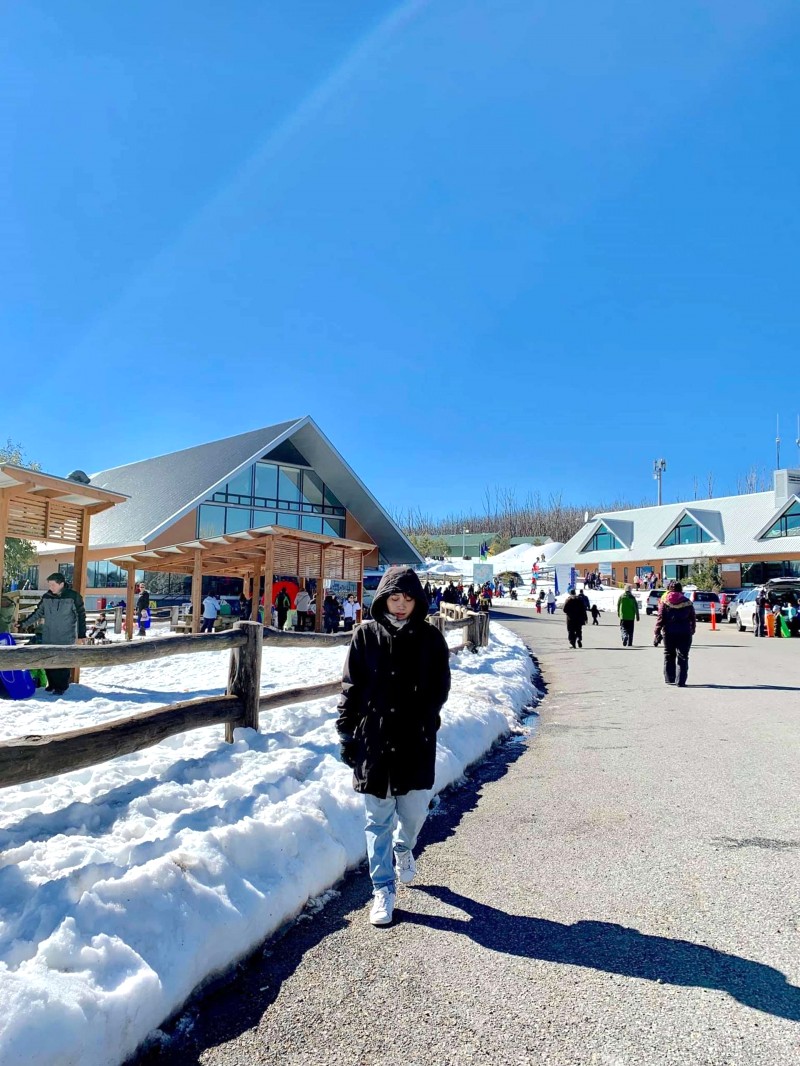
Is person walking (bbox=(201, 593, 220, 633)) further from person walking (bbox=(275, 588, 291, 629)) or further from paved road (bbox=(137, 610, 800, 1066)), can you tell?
paved road (bbox=(137, 610, 800, 1066))

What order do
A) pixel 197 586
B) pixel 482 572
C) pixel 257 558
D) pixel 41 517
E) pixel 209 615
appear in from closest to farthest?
pixel 41 517
pixel 197 586
pixel 257 558
pixel 209 615
pixel 482 572

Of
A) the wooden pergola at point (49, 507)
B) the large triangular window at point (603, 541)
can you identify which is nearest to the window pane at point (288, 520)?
the wooden pergola at point (49, 507)

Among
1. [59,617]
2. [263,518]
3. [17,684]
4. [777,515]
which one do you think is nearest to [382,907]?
[17,684]

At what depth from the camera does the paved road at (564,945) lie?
8.04ft

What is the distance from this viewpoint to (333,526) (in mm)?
31875

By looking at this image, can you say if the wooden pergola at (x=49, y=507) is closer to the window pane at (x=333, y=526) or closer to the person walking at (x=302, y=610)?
the person walking at (x=302, y=610)

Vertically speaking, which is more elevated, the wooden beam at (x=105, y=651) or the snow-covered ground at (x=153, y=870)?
the wooden beam at (x=105, y=651)

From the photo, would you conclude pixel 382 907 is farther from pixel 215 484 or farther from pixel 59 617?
pixel 215 484

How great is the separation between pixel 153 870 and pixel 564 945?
1856mm

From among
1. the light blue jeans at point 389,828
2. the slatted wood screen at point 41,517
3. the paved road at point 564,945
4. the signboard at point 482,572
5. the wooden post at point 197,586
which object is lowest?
the paved road at point 564,945

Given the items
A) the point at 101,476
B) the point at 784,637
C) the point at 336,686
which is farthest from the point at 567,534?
the point at 336,686

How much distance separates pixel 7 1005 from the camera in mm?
2285

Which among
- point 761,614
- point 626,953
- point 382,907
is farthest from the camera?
point 761,614

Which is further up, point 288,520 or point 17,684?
point 288,520
